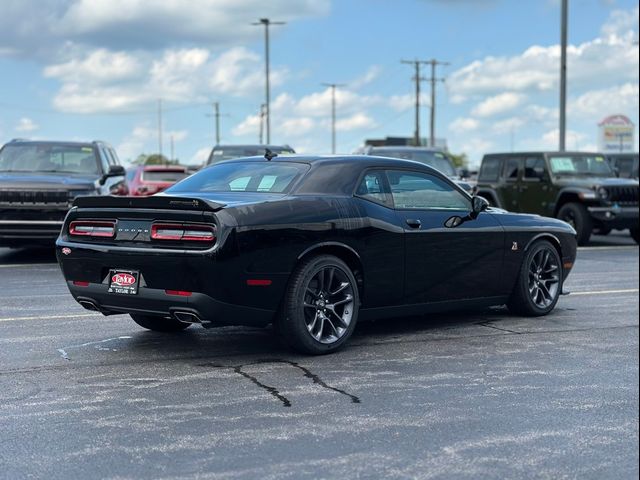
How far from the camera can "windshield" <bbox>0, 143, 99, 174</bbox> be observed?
587 inches

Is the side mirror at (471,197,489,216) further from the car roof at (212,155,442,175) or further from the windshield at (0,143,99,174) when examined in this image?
the windshield at (0,143,99,174)

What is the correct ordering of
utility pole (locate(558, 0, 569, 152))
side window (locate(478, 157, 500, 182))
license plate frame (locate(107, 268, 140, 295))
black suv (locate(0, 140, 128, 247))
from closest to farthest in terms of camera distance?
license plate frame (locate(107, 268, 140, 295)) → black suv (locate(0, 140, 128, 247)) → side window (locate(478, 157, 500, 182)) → utility pole (locate(558, 0, 569, 152))

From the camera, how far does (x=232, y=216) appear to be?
625 cm

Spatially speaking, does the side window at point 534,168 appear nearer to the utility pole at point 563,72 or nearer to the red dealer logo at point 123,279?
the utility pole at point 563,72

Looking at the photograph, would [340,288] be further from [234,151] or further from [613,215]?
[234,151]

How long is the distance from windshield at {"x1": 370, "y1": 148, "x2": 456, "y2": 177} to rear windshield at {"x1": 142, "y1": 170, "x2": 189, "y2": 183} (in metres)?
5.58

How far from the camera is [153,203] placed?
6492mm

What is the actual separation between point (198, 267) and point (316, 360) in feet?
3.68

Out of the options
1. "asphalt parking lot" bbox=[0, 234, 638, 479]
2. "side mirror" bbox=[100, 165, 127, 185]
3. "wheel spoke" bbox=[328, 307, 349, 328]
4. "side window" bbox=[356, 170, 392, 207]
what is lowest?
"asphalt parking lot" bbox=[0, 234, 638, 479]

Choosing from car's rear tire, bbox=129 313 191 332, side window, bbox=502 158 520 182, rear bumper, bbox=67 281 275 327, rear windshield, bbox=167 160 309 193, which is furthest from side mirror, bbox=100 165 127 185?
side window, bbox=502 158 520 182

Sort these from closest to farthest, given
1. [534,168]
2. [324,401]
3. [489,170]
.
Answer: [324,401] < [534,168] < [489,170]

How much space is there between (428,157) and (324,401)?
1401 centimetres

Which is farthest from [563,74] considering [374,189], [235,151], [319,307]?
[319,307]

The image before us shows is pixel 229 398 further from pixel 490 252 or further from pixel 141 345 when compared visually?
pixel 490 252
